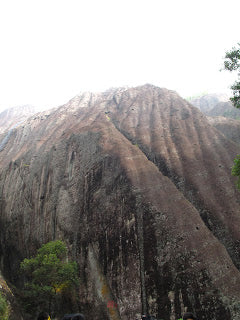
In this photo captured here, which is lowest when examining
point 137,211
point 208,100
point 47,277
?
point 47,277

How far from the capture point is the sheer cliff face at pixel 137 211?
60.7 feet

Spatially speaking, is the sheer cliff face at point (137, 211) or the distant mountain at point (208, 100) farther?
the distant mountain at point (208, 100)

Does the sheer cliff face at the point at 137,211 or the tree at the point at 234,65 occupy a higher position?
the tree at the point at 234,65

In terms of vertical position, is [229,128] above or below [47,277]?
above

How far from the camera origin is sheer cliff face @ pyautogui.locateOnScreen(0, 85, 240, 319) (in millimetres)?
18516

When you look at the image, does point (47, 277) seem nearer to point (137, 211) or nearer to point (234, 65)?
point (137, 211)

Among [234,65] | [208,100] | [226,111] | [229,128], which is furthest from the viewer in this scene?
[208,100]

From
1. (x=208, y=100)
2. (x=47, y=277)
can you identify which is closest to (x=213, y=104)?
(x=208, y=100)

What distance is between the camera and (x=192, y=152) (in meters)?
32.9

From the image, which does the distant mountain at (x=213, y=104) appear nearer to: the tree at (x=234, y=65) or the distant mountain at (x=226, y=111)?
the distant mountain at (x=226, y=111)

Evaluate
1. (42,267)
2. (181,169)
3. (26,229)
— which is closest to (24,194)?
(26,229)

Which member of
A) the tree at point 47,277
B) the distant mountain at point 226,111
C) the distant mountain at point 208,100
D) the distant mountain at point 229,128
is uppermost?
the distant mountain at point 208,100

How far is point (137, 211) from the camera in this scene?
2358 cm

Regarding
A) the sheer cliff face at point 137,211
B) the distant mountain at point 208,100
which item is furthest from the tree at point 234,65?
the distant mountain at point 208,100
